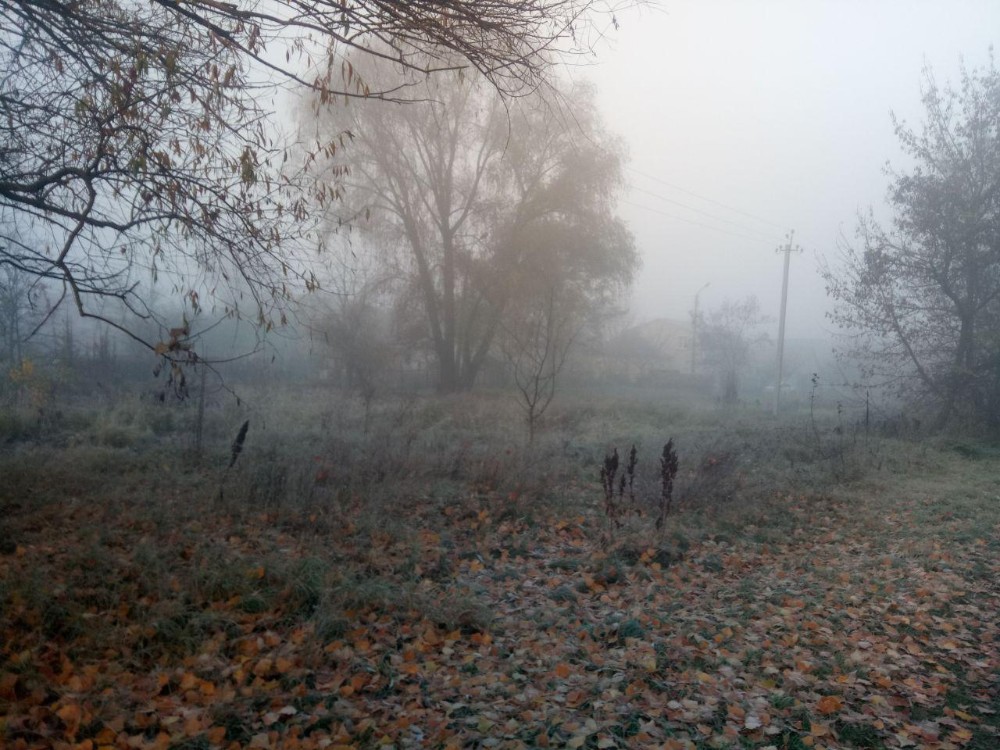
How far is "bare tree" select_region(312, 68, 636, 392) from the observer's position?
2491cm

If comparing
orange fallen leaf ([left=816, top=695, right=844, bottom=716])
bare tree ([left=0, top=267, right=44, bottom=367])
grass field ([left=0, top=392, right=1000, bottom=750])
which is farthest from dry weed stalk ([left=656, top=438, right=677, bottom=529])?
bare tree ([left=0, top=267, right=44, bottom=367])

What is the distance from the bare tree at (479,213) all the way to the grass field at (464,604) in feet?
52.1

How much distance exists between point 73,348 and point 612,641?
19840 millimetres

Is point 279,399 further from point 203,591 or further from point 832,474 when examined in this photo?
point 203,591

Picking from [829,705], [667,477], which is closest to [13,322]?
[667,477]

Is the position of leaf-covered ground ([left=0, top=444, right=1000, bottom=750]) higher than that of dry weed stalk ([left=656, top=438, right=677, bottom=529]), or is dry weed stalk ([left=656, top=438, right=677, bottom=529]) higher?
dry weed stalk ([left=656, top=438, right=677, bottom=529])

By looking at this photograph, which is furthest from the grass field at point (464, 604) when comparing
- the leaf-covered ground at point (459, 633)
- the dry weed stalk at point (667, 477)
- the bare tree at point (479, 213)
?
the bare tree at point (479, 213)

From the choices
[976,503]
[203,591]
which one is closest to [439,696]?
[203,591]

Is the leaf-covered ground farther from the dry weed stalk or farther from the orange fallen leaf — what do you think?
the dry weed stalk

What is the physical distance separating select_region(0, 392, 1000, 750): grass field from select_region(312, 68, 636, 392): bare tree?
1589cm

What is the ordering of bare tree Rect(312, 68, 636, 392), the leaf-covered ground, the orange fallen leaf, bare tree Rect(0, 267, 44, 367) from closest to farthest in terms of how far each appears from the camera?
1. the leaf-covered ground
2. the orange fallen leaf
3. bare tree Rect(0, 267, 44, 367)
4. bare tree Rect(312, 68, 636, 392)

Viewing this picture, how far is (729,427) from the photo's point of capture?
65.1ft

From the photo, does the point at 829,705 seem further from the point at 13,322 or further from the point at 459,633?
the point at 13,322

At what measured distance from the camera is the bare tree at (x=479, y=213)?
81.7ft
